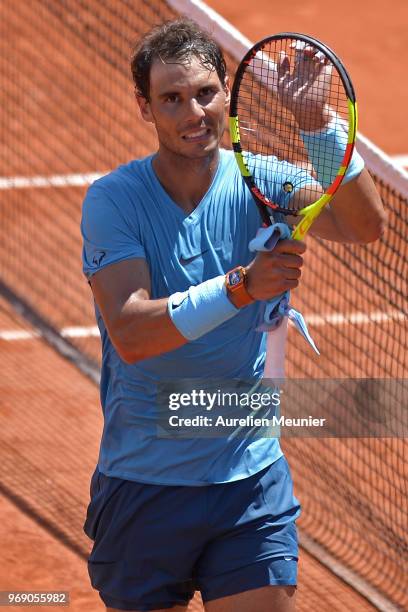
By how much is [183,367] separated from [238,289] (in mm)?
424

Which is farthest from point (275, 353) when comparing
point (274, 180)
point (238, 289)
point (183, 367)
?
point (274, 180)

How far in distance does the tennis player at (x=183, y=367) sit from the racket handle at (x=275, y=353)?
0.25 feet

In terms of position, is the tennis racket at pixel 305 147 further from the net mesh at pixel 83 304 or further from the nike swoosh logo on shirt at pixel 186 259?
the net mesh at pixel 83 304

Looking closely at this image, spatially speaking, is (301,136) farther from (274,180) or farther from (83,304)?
(83,304)

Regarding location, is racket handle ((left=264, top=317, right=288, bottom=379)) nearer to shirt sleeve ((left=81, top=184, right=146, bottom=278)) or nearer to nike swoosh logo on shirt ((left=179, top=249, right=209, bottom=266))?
nike swoosh logo on shirt ((left=179, top=249, right=209, bottom=266))

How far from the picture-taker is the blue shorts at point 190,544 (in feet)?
10.3

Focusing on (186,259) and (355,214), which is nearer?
(186,259)

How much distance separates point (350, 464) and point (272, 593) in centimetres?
248

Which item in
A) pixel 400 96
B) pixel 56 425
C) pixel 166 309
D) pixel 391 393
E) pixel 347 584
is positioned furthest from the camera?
pixel 400 96

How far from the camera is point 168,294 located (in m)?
3.15

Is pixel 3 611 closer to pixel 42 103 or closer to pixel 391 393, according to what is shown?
pixel 391 393

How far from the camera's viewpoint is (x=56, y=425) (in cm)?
600

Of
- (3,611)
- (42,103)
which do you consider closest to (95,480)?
(3,611)

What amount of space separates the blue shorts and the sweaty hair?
42.6 inches
